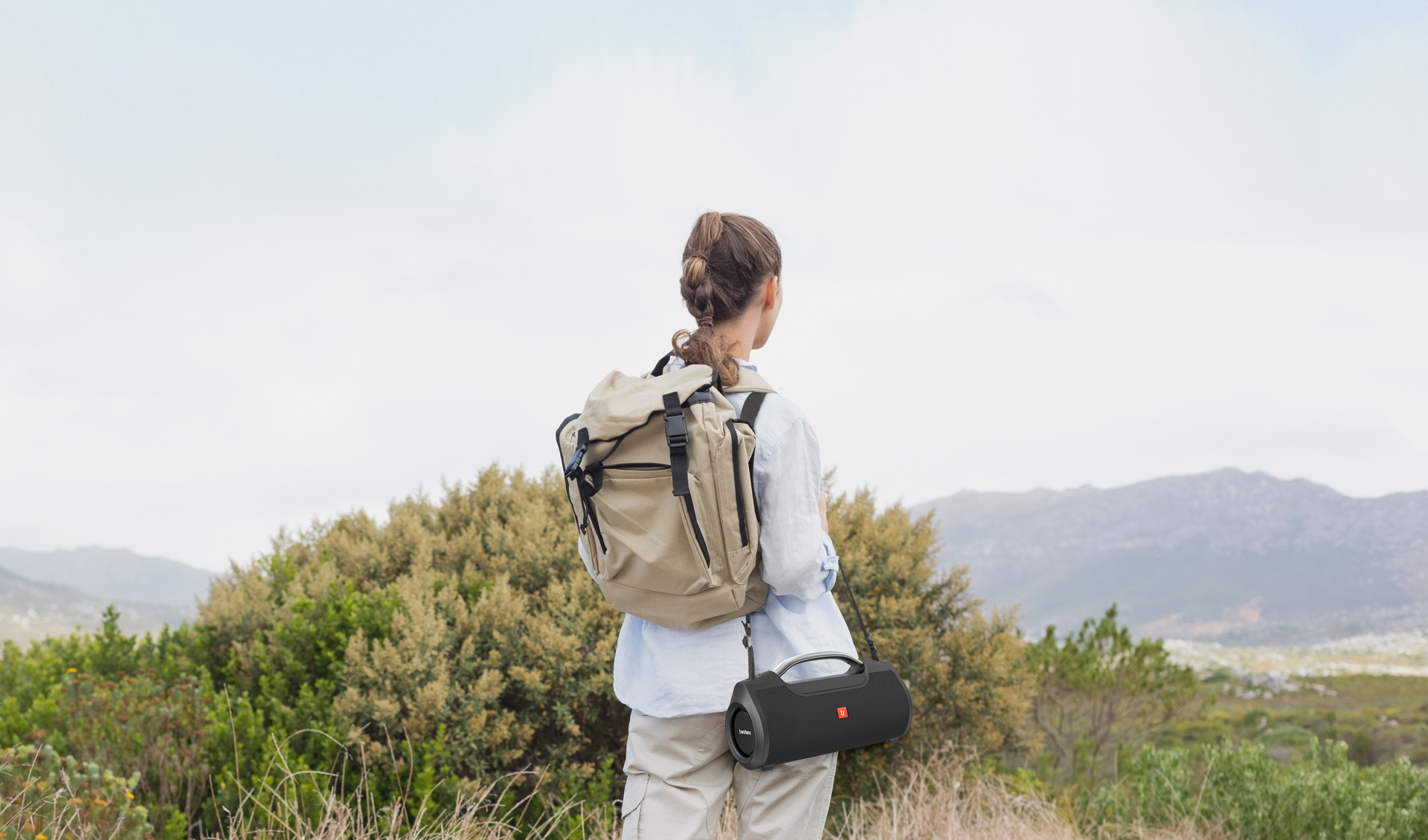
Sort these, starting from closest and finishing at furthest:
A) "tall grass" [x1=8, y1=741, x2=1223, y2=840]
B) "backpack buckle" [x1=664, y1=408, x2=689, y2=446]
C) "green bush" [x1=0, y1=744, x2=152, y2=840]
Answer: "backpack buckle" [x1=664, y1=408, x2=689, y2=446] → "green bush" [x1=0, y1=744, x2=152, y2=840] → "tall grass" [x1=8, y1=741, x2=1223, y2=840]

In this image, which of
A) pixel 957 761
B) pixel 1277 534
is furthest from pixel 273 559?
pixel 1277 534

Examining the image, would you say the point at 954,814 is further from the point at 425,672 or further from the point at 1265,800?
the point at 425,672

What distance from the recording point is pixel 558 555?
4.96 m

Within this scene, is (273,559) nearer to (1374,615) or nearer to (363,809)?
(363,809)

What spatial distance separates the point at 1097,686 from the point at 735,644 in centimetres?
685

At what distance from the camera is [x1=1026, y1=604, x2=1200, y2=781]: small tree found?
25.8 feet

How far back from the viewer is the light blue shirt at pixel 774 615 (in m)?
2.06

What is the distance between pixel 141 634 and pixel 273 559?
30.7 inches

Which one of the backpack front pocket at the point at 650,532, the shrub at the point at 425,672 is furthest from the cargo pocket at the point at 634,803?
the shrub at the point at 425,672

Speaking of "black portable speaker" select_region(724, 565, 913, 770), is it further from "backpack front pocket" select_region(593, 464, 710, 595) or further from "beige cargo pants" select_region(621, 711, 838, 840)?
"backpack front pocket" select_region(593, 464, 710, 595)

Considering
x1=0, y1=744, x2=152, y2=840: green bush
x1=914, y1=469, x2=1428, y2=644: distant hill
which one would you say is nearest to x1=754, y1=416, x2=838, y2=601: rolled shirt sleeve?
x1=0, y1=744, x2=152, y2=840: green bush

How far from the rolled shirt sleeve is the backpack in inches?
1.2

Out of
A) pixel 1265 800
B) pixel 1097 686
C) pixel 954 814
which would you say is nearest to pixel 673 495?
pixel 954 814

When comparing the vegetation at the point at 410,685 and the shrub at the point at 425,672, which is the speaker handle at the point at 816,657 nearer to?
the vegetation at the point at 410,685
